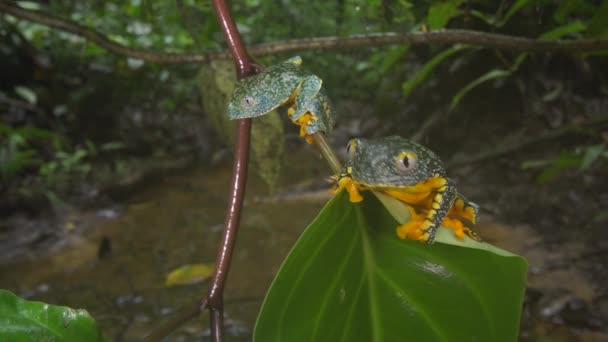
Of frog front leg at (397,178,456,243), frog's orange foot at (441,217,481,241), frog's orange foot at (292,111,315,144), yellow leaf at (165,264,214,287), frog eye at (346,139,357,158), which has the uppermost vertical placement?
frog's orange foot at (292,111,315,144)

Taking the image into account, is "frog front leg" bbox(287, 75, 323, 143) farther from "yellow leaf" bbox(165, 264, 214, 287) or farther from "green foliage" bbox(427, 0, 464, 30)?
"yellow leaf" bbox(165, 264, 214, 287)

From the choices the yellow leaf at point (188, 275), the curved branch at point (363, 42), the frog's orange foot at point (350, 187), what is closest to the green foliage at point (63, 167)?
the yellow leaf at point (188, 275)

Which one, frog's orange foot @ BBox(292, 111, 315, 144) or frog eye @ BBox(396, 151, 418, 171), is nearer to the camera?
frog eye @ BBox(396, 151, 418, 171)

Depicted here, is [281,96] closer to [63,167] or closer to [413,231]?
[413,231]

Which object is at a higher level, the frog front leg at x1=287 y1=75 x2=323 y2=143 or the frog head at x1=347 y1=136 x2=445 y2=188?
the frog front leg at x1=287 y1=75 x2=323 y2=143

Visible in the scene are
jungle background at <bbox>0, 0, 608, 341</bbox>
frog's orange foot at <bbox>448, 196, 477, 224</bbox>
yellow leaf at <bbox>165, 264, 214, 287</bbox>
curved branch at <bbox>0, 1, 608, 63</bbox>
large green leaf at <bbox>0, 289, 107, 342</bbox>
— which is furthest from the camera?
yellow leaf at <bbox>165, 264, 214, 287</bbox>

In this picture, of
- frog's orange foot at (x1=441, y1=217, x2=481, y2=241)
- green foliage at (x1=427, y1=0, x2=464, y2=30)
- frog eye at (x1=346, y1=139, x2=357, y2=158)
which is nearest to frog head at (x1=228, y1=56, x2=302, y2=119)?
frog eye at (x1=346, y1=139, x2=357, y2=158)

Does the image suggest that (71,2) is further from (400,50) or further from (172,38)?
(400,50)
